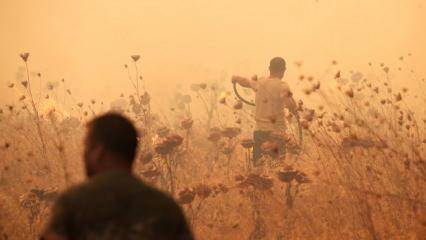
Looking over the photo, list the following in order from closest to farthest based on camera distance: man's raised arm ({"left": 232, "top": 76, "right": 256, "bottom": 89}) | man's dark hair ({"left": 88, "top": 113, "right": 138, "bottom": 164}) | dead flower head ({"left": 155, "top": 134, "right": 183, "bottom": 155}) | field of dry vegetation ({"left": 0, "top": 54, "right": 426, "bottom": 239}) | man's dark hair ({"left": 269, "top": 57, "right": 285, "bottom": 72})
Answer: man's dark hair ({"left": 88, "top": 113, "right": 138, "bottom": 164})
field of dry vegetation ({"left": 0, "top": 54, "right": 426, "bottom": 239})
dead flower head ({"left": 155, "top": 134, "right": 183, "bottom": 155})
man's raised arm ({"left": 232, "top": 76, "right": 256, "bottom": 89})
man's dark hair ({"left": 269, "top": 57, "right": 285, "bottom": 72})

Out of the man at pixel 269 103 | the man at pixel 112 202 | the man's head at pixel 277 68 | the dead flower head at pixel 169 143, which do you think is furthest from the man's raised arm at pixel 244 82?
the man at pixel 112 202

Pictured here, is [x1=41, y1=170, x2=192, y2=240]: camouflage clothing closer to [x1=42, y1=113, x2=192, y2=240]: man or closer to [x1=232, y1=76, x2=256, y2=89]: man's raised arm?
[x1=42, y1=113, x2=192, y2=240]: man

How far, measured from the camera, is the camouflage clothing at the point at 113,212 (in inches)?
72.6

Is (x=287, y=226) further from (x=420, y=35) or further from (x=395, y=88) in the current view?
(x=420, y=35)

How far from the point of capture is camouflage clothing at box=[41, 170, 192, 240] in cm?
184

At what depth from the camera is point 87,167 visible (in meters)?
2.03

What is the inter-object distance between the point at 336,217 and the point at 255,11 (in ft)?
179

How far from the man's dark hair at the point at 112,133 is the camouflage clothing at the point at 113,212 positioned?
0.10 m

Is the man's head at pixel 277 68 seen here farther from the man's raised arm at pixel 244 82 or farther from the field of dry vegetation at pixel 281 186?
the field of dry vegetation at pixel 281 186

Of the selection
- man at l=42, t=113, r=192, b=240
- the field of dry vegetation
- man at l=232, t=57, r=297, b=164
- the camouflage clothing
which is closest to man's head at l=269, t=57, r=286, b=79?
man at l=232, t=57, r=297, b=164

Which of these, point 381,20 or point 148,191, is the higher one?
point 381,20

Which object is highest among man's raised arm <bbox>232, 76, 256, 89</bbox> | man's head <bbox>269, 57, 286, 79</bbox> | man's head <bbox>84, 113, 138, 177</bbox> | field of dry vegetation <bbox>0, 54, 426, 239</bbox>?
man's head <bbox>269, 57, 286, 79</bbox>

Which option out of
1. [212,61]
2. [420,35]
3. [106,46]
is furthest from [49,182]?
[106,46]

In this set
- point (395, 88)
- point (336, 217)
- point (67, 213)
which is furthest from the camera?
point (395, 88)
